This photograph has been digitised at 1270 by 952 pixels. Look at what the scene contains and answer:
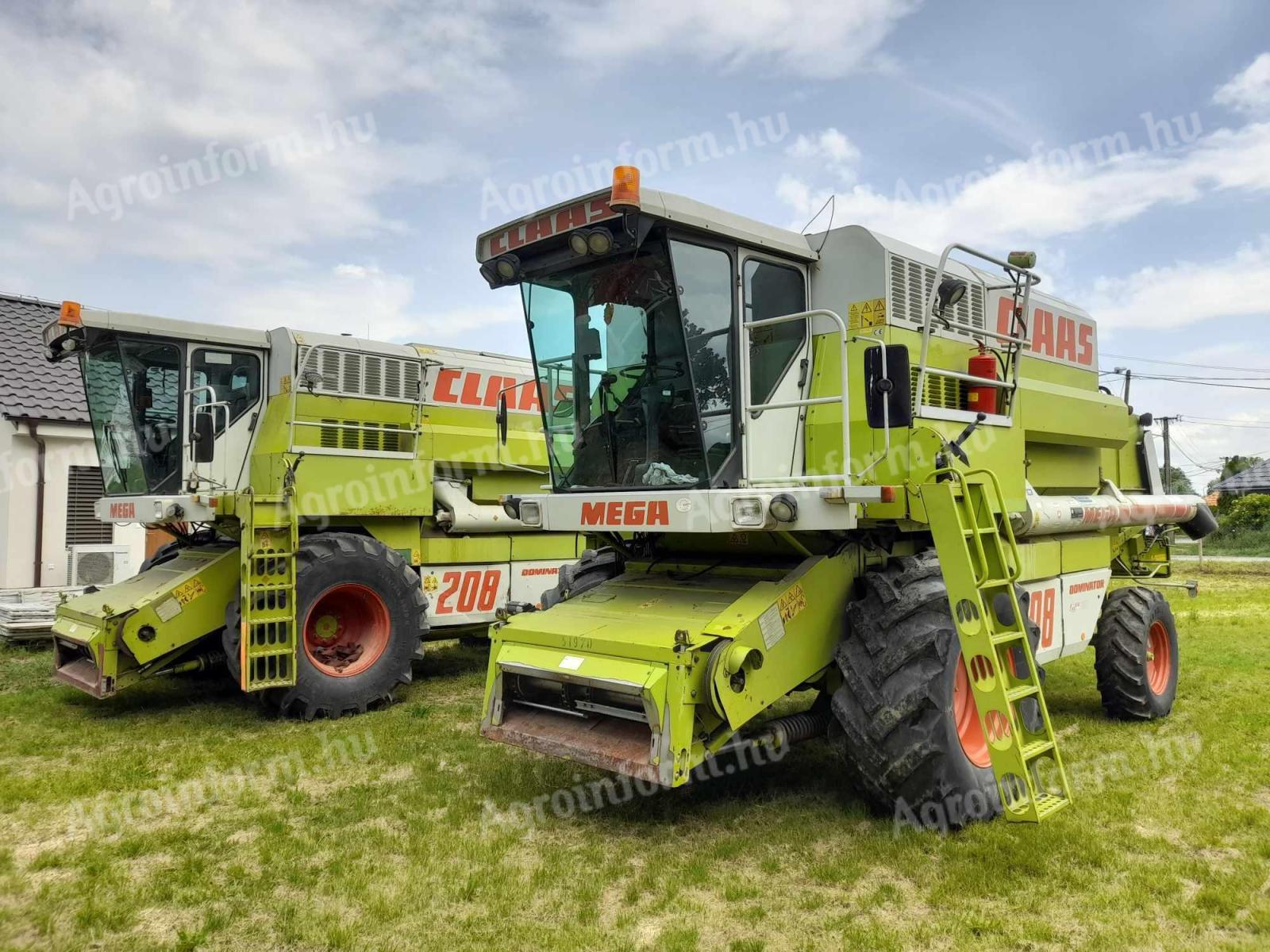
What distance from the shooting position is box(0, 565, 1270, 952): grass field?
361 cm

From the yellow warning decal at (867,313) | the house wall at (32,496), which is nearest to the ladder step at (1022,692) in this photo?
the yellow warning decal at (867,313)

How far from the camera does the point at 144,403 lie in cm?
798

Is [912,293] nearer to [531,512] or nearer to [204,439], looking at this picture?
[531,512]

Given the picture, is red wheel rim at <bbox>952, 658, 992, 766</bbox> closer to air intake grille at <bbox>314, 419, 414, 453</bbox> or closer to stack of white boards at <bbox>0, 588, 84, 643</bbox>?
air intake grille at <bbox>314, 419, 414, 453</bbox>

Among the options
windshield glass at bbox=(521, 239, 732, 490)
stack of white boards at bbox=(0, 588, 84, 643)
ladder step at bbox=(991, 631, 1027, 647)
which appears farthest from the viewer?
stack of white boards at bbox=(0, 588, 84, 643)

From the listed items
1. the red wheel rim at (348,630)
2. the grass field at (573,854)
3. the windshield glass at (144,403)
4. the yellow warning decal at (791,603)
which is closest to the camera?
the grass field at (573,854)

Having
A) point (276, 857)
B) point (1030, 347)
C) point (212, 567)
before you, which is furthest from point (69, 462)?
point (1030, 347)

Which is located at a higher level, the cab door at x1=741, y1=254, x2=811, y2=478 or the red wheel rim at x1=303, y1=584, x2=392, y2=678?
the cab door at x1=741, y1=254, x2=811, y2=478

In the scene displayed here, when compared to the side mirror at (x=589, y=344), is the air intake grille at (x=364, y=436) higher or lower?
lower

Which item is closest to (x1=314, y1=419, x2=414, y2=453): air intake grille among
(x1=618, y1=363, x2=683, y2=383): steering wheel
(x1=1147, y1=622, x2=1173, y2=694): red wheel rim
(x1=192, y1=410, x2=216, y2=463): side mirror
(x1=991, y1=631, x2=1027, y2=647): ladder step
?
(x1=192, y1=410, x2=216, y2=463): side mirror

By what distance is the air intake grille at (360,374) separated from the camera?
312 inches

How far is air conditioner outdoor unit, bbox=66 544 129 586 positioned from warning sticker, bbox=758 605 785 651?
30.6 feet

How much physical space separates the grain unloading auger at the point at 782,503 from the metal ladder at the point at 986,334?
0.03m

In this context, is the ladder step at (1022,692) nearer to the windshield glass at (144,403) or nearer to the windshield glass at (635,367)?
the windshield glass at (635,367)
